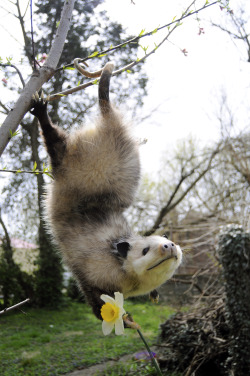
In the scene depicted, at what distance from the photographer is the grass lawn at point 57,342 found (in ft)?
18.5

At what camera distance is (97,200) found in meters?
2.35

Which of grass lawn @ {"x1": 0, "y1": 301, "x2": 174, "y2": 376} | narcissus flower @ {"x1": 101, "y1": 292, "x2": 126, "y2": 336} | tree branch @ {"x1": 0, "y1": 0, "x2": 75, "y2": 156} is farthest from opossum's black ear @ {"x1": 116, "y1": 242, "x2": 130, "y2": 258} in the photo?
grass lawn @ {"x1": 0, "y1": 301, "x2": 174, "y2": 376}

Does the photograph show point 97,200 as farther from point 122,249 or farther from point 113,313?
point 113,313

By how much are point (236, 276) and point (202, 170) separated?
5469 millimetres

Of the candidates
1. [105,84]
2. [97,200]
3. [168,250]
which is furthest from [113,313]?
[105,84]

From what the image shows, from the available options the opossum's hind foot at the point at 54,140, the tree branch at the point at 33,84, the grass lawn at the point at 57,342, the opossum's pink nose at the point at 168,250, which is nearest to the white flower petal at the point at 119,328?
the opossum's pink nose at the point at 168,250

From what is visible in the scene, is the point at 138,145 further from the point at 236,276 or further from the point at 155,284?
the point at 236,276

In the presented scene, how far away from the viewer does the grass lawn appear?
18.5ft

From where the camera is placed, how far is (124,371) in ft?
18.3

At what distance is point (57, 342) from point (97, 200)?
18.4 ft

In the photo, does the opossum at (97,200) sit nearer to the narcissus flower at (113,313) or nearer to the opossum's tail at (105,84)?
the opossum's tail at (105,84)

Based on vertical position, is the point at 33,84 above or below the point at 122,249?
above

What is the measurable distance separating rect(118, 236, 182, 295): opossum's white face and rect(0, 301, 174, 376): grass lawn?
3.18m

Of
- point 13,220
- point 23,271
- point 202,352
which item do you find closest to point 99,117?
point 202,352
